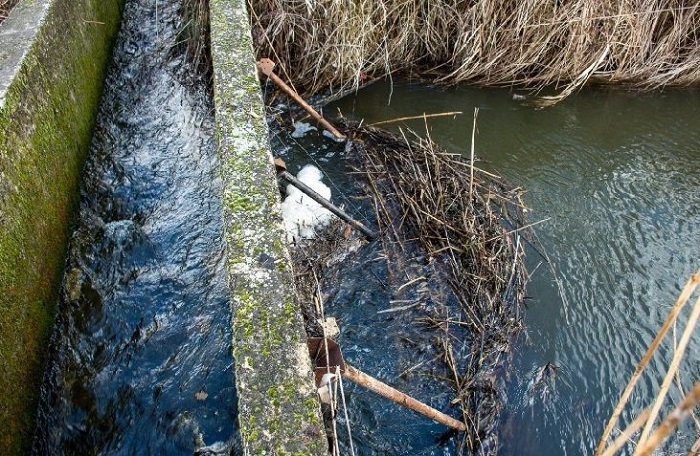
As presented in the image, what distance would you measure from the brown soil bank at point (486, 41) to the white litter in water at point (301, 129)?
470 millimetres

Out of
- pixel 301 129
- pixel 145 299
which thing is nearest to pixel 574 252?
pixel 301 129

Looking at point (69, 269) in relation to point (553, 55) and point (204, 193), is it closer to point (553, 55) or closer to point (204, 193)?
point (204, 193)

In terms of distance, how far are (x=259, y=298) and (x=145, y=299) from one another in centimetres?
145

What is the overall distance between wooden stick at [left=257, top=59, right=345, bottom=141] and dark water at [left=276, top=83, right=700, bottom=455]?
0.74ft

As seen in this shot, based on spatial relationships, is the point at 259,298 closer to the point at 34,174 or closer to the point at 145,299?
the point at 145,299

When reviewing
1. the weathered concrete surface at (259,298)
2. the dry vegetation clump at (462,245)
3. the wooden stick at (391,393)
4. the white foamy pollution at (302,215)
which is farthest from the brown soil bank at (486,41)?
the wooden stick at (391,393)

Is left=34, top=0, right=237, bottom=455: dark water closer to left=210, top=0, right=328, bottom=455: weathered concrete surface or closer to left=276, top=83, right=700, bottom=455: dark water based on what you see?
left=276, top=83, right=700, bottom=455: dark water

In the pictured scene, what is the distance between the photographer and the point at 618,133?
4949mm

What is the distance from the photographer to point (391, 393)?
6.68 feet

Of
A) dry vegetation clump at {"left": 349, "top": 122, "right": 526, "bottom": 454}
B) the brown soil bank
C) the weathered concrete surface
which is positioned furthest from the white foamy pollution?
the brown soil bank

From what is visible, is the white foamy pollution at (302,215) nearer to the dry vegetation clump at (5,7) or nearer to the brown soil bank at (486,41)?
the brown soil bank at (486,41)

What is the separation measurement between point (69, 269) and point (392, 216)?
2.11 meters

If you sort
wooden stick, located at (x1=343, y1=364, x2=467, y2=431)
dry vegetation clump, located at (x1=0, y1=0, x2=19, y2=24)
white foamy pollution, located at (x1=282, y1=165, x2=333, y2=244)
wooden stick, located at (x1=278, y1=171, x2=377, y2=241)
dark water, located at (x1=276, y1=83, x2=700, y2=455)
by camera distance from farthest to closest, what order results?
dry vegetation clump, located at (x1=0, y1=0, x2=19, y2=24) < white foamy pollution, located at (x1=282, y1=165, x2=333, y2=244) < wooden stick, located at (x1=278, y1=171, x2=377, y2=241) < dark water, located at (x1=276, y1=83, x2=700, y2=455) < wooden stick, located at (x1=343, y1=364, x2=467, y2=431)

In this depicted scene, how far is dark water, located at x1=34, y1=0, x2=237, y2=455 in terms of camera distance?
8.28ft
